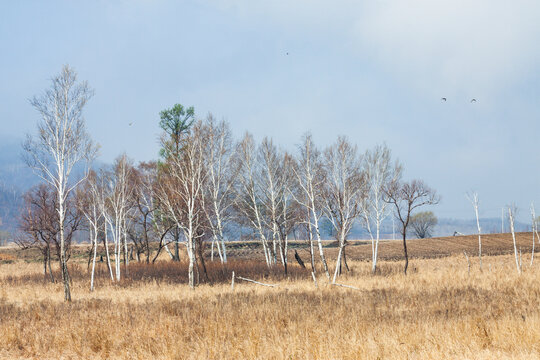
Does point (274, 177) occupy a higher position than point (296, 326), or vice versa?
point (274, 177)

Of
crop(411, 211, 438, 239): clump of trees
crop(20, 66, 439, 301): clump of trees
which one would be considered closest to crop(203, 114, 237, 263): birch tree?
crop(20, 66, 439, 301): clump of trees

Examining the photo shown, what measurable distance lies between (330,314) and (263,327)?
2.82 m

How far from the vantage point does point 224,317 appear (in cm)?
1091

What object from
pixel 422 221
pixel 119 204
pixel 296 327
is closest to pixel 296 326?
pixel 296 327

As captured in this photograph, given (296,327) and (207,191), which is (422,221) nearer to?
(207,191)

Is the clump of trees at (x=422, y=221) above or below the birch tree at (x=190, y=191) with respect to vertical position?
below

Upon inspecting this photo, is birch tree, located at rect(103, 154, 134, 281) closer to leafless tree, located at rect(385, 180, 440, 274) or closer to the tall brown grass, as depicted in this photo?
the tall brown grass

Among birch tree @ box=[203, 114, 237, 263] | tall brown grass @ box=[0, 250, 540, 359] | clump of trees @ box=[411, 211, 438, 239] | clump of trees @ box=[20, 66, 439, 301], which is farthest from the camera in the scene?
clump of trees @ box=[411, 211, 438, 239]

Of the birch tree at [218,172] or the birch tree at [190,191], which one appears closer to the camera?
the birch tree at [190,191]

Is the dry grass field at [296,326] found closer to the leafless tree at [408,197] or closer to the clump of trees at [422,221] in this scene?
the leafless tree at [408,197]

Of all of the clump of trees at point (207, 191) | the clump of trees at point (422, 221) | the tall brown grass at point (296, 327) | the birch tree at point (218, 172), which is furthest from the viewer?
the clump of trees at point (422, 221)

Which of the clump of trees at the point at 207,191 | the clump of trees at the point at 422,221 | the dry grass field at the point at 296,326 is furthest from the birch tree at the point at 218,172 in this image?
the clump of trees at the point at 422,221

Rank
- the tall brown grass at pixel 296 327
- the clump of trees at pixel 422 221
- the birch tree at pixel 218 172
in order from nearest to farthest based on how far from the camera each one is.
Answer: the tall brown grass at pixel 296 327 → the birch tree at pixel 218 172 → the clump of trees at pixel 422 221

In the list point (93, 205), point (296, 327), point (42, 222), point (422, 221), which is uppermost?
point (93, 205)
